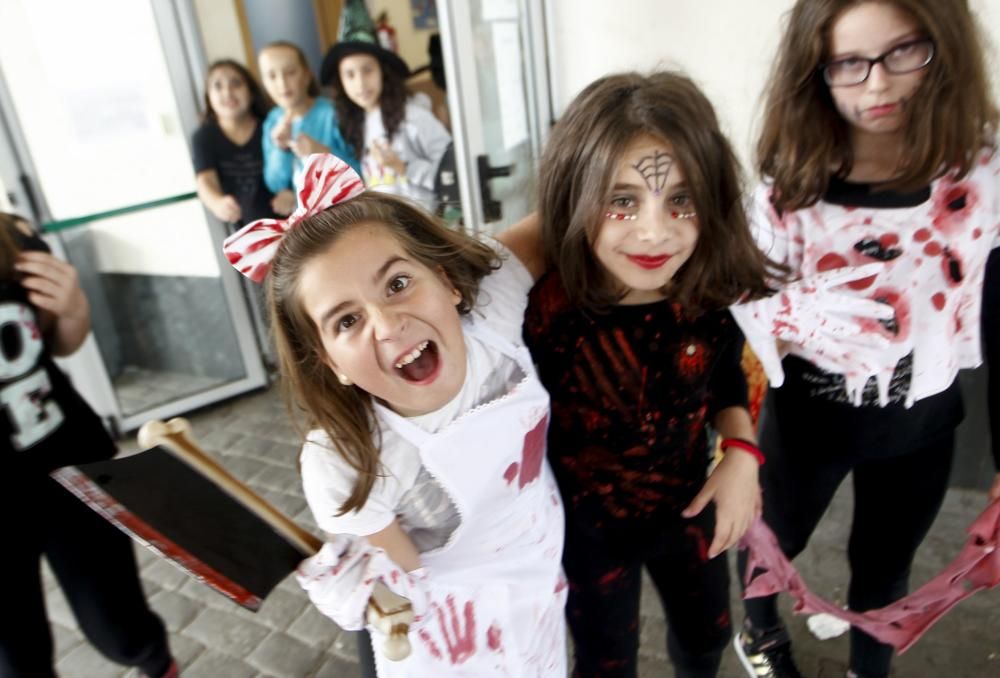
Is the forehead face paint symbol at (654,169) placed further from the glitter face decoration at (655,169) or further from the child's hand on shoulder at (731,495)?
the child's hand on shoulder at (731,495)

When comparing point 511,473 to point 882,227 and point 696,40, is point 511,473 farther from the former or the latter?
point 696,40

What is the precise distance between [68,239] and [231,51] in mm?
1303

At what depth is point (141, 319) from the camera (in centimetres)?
346

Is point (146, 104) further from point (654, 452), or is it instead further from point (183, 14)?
point (654, 452)

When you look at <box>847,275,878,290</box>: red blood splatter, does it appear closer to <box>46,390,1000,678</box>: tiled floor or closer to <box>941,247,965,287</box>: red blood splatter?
<box>941,247,965,287</box>: red blood splatter

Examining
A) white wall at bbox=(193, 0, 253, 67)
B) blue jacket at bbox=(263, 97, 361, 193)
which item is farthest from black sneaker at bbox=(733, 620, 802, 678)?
white wall at bbox=(193, 0, 253, 67)

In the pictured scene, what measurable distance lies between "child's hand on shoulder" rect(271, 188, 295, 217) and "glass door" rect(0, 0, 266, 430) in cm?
43

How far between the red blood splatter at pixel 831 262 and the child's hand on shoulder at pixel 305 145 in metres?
A: 2.17

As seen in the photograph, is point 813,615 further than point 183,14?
No

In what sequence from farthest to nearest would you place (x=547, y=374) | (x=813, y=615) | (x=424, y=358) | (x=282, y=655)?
(x=282, y=655) → (x=813, y=615) → (x=547, y=374) → (x=424, y=358)

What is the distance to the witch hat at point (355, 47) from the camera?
2730mm

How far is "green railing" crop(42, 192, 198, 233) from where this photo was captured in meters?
2.75

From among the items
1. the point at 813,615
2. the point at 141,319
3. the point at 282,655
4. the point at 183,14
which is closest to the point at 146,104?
the point at 183,14

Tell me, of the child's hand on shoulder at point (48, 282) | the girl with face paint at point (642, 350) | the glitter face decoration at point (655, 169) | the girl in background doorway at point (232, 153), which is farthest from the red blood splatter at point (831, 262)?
the girl in background doorway at point (232, 153)
